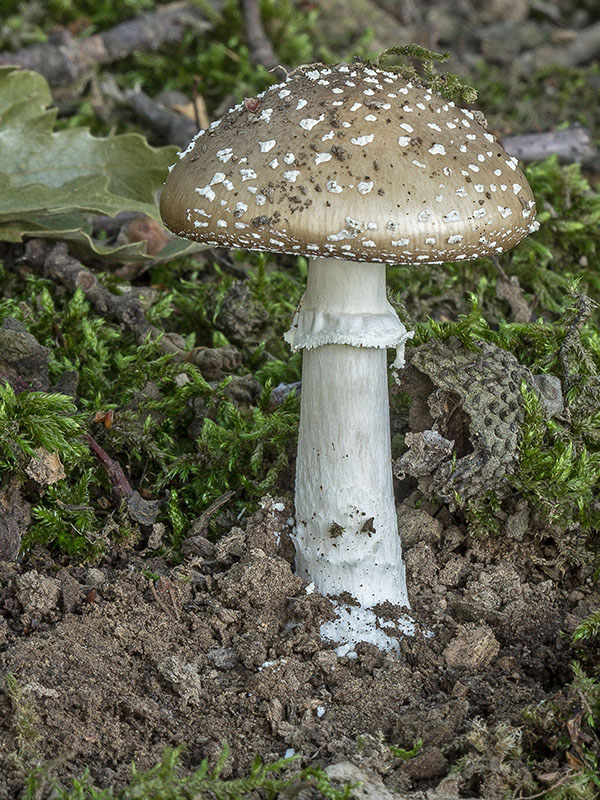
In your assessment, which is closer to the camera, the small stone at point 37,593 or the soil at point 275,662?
the soil at point 275,662

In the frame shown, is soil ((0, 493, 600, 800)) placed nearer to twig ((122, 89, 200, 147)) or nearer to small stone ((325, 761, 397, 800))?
small stone ((325, 761, 397, 800))

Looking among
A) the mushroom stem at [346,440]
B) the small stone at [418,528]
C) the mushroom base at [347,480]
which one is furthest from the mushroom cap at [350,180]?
the small stone at [418,528]

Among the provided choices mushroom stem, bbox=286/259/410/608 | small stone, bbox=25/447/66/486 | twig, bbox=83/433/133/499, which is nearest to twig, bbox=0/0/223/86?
twig, bbox=83/433/133/499

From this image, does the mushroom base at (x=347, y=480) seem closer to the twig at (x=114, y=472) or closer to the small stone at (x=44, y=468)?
the twig at (x=114, y=472)

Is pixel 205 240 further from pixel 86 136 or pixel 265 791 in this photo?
pixel 86 136

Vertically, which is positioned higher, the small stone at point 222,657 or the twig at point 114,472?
the twig at point 114,472

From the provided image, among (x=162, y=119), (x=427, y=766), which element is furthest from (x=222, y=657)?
(x=162, y=119)

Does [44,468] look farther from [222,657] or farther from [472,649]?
[472,649]

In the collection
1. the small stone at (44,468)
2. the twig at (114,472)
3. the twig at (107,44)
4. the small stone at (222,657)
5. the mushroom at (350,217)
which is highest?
the twig at (107,44)
